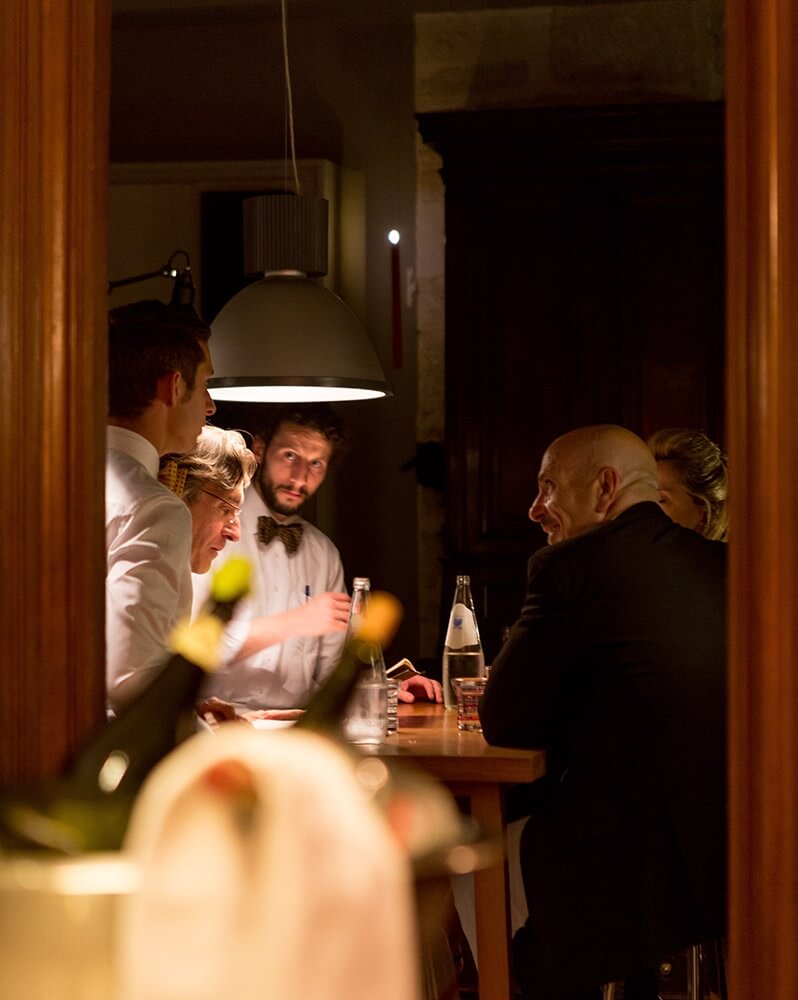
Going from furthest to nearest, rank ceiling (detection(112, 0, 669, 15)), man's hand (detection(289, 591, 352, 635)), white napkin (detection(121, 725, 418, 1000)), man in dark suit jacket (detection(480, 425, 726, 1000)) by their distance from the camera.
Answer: ceiling (detection(112, 0, 669, 15)) → man's hand (detection(289, 591, 352, 635)) → man in dark suit jacket (detection(480, 425, 726, 1000)) → white napkin (detection(121, 725, 418, 1000))

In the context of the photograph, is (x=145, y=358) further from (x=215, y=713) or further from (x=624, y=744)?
(x=624, y=744)

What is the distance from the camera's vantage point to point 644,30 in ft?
17.1

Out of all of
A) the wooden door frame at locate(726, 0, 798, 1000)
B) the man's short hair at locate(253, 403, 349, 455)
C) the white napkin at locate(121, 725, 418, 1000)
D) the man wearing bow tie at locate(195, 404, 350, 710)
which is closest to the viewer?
the white napkin at locate(121, 725, 418, 1000)

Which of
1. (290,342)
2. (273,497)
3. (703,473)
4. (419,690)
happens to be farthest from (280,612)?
(703,473)

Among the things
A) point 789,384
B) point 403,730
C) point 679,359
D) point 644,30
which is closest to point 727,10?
point 789,384

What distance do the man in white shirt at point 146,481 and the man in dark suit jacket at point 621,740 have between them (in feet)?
2.22

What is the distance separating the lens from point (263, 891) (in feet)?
2.12

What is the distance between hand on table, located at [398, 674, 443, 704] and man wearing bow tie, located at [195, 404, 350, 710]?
387mm

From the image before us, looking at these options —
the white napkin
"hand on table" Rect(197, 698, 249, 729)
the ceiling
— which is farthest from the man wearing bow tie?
the white napkin

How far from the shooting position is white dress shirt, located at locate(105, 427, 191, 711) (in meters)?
2.02

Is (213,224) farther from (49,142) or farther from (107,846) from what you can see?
(107,846)

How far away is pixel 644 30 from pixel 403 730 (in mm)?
3512

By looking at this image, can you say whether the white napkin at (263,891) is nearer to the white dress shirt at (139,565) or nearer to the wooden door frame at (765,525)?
the wooden door frame at (765,525)

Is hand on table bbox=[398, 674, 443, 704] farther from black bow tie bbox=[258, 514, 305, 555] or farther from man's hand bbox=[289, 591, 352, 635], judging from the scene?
black bow tie bbox=[258, 514, 305, 555]
